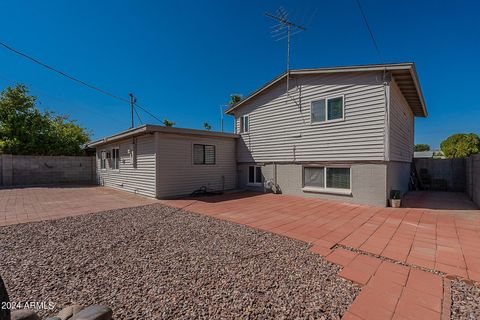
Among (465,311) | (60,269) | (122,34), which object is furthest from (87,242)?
(122,34)

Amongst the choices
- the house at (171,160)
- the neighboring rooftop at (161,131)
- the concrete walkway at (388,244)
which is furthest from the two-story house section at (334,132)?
the neighboring rooftop at (161,131)

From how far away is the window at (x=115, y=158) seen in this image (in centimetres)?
1183

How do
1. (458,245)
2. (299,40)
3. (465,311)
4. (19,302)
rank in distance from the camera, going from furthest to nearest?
1. (299,40)
2. (458,245)
3. (19,302)
4. (465,311)

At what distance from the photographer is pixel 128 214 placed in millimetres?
6262

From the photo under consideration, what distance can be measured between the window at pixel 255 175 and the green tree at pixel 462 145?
20247 millimetres

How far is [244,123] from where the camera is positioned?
11.6 metres

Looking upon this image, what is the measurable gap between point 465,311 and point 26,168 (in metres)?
20.6

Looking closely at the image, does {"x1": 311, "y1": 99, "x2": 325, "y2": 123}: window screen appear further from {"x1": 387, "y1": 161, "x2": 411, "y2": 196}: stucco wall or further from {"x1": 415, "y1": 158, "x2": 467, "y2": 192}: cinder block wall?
{"x1": 415, "y1": 158, "x2": 467, "y2": 192}: cinder block wall

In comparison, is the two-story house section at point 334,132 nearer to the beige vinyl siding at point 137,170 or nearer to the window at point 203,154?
the window at point 203,154

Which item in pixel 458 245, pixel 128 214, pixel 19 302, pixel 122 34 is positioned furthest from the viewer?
pixel 122 34

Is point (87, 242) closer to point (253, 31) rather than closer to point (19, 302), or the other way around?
point (19, 302)

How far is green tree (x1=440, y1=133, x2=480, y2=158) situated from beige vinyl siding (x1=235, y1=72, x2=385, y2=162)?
62.3ft

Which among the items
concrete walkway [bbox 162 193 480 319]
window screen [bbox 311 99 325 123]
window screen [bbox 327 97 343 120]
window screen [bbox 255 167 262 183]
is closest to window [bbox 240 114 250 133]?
window screen [bbox 255 167 262 183]

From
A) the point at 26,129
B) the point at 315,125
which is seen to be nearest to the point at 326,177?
the point at 315,125
